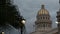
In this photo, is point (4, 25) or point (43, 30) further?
point (43, 30)

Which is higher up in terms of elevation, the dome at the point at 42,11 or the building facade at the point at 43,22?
the dome at the point at 42,11

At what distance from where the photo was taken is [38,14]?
10369 centimetres

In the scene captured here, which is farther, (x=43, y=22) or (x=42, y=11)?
(x=42, y=11)

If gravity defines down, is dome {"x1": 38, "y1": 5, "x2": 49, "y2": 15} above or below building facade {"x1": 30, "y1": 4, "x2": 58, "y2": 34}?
above

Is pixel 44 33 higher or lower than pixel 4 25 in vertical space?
lower

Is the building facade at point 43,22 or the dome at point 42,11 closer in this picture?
the building facade at point 43,22

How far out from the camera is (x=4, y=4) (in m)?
18.5

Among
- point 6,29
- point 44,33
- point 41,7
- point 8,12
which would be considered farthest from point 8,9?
point 41,7

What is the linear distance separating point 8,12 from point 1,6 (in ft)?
2.57

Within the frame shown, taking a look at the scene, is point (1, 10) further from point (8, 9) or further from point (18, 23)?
point (18, 23)

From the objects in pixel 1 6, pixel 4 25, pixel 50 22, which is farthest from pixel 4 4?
pixel 50 22

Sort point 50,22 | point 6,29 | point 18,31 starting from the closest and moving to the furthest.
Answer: point 6,29
point 18,31
point 50,22

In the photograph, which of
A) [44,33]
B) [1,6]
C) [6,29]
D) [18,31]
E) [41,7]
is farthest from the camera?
[41,7]

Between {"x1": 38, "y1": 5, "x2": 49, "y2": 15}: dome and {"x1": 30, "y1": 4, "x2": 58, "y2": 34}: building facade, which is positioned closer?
{"x1": 30, "y1": 4, "x2": 58, "y2": 34}: building facade
